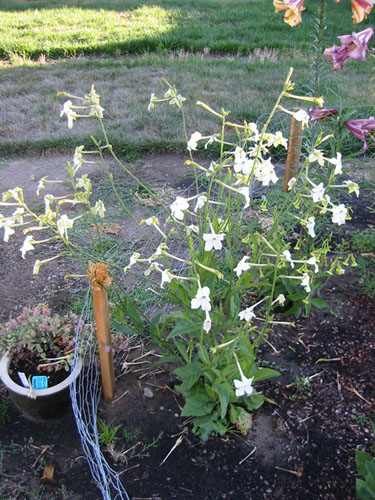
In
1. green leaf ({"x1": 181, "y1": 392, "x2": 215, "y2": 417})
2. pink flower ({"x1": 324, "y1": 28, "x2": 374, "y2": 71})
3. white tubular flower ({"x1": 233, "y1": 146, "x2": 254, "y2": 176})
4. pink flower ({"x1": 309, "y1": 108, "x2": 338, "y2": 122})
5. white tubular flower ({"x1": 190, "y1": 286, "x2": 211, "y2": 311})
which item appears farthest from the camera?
pink flower ({"x1": 309, "y1": 108, "x2": 338, "y2": 122})

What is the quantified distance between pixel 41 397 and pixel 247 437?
2.92ft

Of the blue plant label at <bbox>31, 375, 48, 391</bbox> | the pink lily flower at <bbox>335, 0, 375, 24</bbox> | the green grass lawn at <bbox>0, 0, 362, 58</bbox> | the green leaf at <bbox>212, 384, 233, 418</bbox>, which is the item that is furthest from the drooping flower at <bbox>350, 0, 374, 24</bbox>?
the green grass lawn at <bbox>0, 0, 362, 58</bbox>

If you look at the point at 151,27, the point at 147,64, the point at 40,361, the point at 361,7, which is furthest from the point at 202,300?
the point at 151,27

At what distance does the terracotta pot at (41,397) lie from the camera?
2107 millimetres

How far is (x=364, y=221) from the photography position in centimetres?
351

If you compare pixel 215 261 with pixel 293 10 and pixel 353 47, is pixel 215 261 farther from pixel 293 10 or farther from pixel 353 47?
pixel 353 47

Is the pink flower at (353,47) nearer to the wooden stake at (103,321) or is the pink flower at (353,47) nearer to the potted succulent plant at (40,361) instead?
the wooden stake at (103,321)

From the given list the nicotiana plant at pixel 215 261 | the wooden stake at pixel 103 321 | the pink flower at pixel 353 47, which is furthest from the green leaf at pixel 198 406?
the pink flower at pixel 353 47

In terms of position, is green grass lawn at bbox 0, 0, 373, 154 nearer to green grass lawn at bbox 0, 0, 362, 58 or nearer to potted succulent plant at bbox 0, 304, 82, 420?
green grass lawn at bbox 0, 0, 362, 58

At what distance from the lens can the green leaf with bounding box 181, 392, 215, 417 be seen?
6.66 ft

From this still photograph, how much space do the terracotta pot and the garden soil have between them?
0.06 meters

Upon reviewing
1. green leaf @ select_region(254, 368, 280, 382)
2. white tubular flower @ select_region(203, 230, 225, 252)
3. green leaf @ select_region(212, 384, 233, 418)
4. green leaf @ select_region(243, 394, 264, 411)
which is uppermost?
white tubular flower @ select_region(203, 230, 225, 252)

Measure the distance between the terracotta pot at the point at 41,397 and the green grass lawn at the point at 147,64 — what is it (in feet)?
9.25

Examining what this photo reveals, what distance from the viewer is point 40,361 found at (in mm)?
2287
